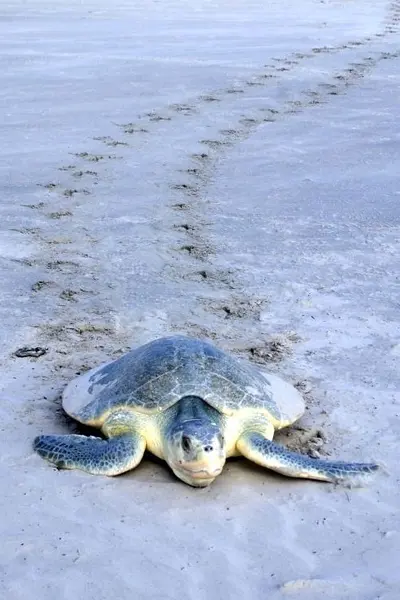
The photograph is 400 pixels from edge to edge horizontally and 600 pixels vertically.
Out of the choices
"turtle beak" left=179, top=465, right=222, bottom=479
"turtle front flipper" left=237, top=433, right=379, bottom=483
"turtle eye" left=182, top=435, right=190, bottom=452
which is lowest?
"turtle front flipper" left=237, top=433, right=379, bottom=483

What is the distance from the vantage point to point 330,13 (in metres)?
15.6

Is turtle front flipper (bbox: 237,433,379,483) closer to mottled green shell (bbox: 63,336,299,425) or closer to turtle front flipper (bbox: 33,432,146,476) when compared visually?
mottled green shell (bbox: 63,336,299,425)

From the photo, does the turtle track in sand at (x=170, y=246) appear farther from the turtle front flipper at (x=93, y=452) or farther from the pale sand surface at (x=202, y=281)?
the turtle front flipper at (x=93, y=452)

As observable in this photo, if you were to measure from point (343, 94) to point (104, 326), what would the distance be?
5556mm

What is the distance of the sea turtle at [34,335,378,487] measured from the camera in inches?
98.7

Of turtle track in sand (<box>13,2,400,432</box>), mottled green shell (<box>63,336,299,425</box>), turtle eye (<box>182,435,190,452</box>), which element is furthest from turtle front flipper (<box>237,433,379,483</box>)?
turtle track in sand (<box>13,2,400,432</box>)

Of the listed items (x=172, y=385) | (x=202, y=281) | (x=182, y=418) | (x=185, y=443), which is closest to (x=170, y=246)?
(x=202, y=281)

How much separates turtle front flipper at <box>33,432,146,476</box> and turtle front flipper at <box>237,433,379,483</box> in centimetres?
34

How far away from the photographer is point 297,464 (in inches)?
101

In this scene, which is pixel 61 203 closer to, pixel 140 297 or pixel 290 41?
pixel 140 297

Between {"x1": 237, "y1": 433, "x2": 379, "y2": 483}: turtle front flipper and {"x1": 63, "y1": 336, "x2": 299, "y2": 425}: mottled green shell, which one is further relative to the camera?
{"x1": 63, "y1": 336, "x2": 299, "y2": 425}: mottled green shell

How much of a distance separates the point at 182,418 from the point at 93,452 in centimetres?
29

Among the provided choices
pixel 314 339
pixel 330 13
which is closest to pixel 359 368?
pixel 314 339

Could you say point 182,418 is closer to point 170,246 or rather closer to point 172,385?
point 172,385
